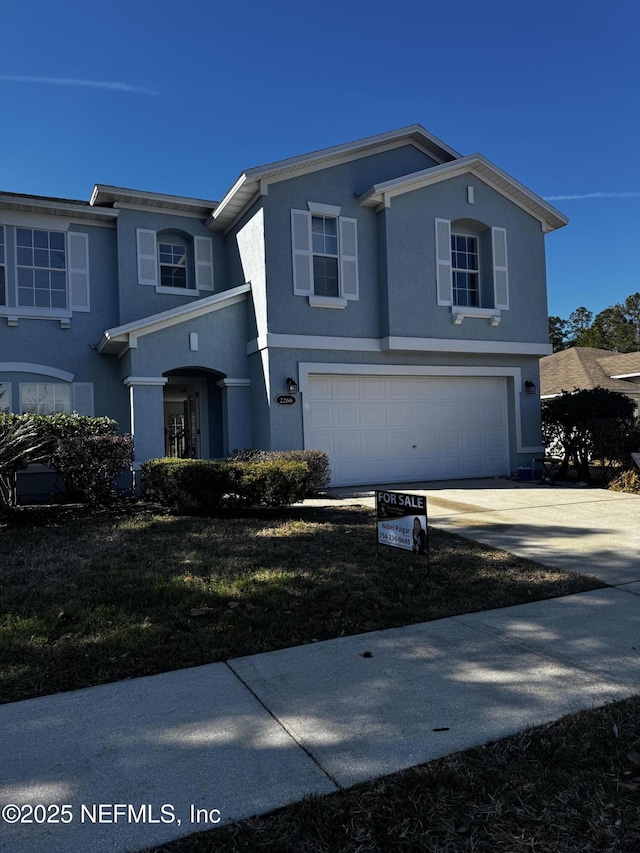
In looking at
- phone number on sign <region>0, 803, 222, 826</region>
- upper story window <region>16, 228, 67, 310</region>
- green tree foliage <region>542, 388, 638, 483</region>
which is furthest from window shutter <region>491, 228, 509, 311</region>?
phone number on sign <region>0, 803, 222, 826</region>

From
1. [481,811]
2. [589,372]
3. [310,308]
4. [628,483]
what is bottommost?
[481,811]

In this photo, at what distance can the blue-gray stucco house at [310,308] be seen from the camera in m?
12.3

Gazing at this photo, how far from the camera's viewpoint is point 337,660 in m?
3.81

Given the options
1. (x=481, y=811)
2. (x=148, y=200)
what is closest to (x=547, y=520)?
(x=481, y=811)

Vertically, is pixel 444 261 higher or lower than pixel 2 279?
higher

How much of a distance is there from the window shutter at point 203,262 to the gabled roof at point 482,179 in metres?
3.88

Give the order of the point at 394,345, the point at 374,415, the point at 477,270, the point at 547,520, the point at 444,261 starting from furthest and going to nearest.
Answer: the point at 477,270 → the point at 444,261 → the point at 374,415 → the point at 394,345 → the point at 547,520

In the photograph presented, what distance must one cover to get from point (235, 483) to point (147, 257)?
7374mm

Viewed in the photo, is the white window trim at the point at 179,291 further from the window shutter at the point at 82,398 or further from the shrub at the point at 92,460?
the shrub at the point at 92,460

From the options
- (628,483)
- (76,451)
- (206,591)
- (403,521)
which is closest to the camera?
(206,591)

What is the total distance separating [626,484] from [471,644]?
30.2 feet

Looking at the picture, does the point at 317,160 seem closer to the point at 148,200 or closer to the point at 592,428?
the point at 148,200

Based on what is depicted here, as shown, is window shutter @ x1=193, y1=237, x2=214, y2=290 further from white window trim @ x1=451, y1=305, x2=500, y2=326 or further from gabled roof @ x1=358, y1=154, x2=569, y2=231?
white window trim @ x1=451, y1=305, x2=500, y2=326

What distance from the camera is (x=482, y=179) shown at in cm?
1412
